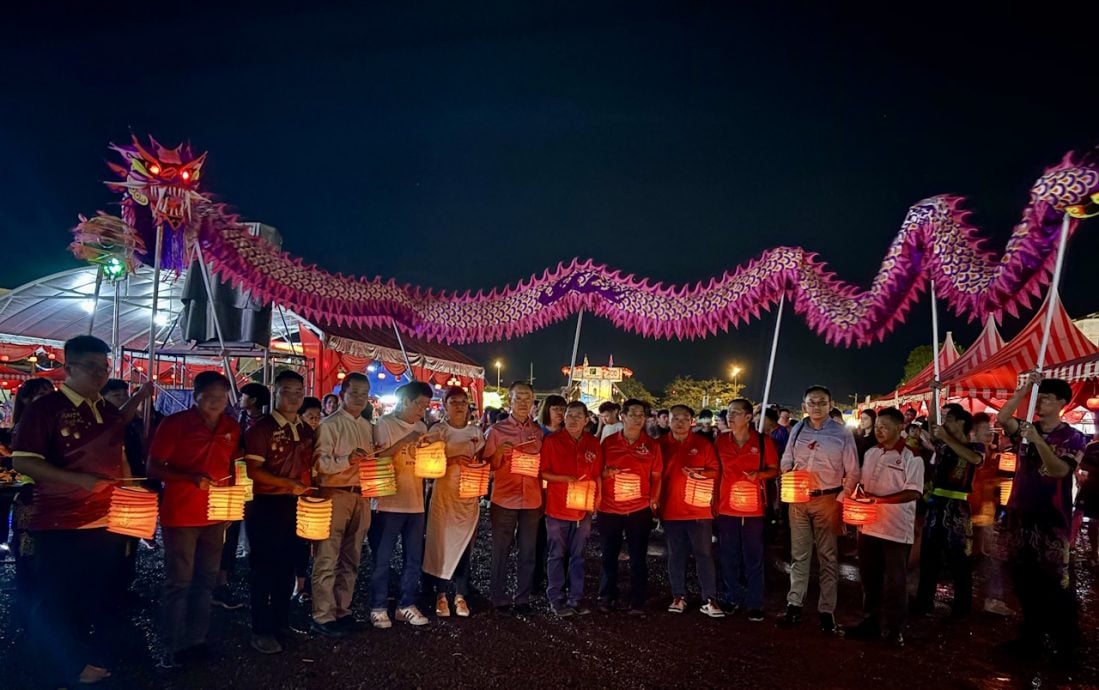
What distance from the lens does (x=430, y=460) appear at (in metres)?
5.41

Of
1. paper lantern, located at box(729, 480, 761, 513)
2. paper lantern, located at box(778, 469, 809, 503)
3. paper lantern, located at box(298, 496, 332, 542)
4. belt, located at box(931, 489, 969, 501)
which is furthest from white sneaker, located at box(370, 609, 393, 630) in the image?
belt, located at box(931, 489, 969, 501)

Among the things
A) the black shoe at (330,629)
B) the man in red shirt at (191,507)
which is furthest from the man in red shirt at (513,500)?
the man in red shirt at (191,507)

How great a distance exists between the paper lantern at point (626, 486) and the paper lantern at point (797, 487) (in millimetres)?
1287

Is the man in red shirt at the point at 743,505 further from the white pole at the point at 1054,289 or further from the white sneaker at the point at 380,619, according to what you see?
the white sneaker at the point at 380,619

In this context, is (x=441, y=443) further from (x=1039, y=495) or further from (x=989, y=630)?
(x=989, y=630)

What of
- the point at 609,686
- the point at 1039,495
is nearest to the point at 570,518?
the point at 609,686

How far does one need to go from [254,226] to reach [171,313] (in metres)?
5.04

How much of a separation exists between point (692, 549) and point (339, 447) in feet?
10.9

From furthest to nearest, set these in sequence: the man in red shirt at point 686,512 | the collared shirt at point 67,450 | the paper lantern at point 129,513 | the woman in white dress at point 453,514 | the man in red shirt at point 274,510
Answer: the man in red shirt at point 686,512 → the woman in white dress at point 453,514 → the man in red shirt at point 274,510 → the paper lantern at point 129,513 → the collared shirt at point 67,450

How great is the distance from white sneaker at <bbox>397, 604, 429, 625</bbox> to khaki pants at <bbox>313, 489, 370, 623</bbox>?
0.44m

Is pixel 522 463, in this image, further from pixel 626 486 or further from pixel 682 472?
pixel 682 472

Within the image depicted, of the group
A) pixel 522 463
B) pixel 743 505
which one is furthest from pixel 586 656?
pixel 743 505

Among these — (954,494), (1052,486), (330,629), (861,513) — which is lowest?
(330,629)

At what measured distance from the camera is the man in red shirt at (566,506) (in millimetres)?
5965
